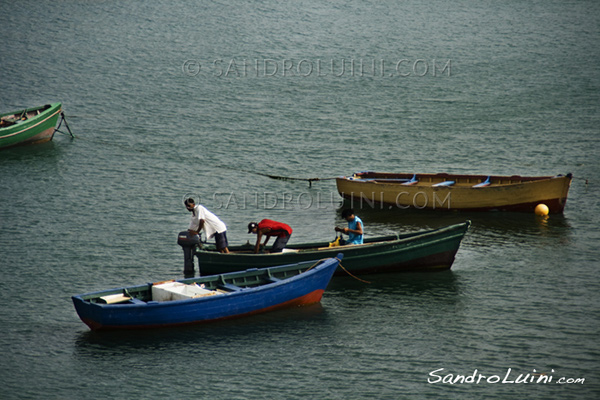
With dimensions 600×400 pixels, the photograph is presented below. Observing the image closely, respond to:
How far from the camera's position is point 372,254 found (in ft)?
68.8

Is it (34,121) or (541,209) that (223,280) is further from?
(34,121)

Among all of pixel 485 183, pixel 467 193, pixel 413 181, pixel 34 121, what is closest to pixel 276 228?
pixel 467 193

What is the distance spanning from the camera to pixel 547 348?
57.6 feet

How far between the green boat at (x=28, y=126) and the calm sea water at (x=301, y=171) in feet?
2.38

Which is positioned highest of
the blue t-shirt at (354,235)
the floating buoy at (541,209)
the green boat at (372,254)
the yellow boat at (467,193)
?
the yellow boat at (467,193)

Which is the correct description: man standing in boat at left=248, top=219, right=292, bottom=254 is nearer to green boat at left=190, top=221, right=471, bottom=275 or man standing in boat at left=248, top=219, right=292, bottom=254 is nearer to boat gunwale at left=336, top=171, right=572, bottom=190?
green boat at left=190, top=221, right=471, bottom=275

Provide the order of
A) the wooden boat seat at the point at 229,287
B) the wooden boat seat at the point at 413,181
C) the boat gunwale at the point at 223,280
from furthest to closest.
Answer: the wooden boat seat at the point at 413,181
the wooden boat seat at the point at 229,287
the boat gunwale at the point at 223,280

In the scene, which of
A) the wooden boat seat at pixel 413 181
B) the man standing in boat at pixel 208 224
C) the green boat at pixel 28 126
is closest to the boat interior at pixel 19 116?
the green boat at pixel 28 126

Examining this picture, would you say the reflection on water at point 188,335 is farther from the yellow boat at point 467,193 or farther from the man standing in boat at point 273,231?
the yellow boat at point 467,193

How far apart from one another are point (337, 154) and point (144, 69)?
21.9 metres

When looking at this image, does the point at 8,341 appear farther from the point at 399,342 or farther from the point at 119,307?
the point at 399,342

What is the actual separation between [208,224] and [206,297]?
10.6 feet

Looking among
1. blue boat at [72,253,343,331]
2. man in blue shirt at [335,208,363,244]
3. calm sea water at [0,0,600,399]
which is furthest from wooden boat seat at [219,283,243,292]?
man in blue shirt at [335,208,363,244]

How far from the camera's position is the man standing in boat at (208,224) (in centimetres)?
2064
